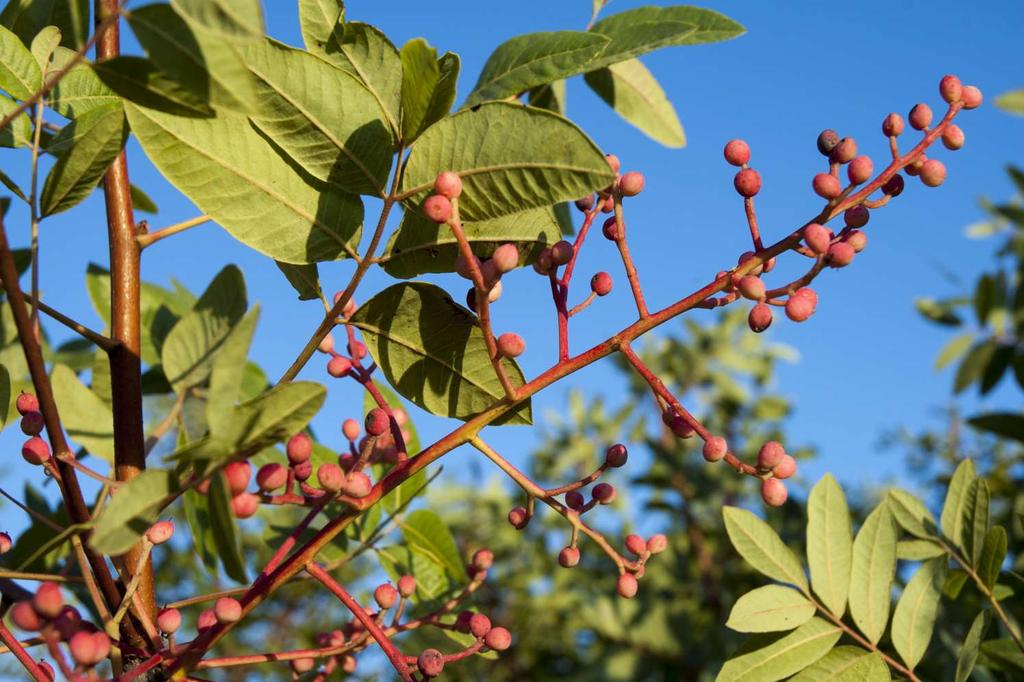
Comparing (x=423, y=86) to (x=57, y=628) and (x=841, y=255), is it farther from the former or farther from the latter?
(x=57, y=628)

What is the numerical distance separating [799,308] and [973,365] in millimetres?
2922

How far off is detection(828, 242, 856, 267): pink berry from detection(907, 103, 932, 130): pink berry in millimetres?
267

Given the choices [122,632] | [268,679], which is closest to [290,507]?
[122,632]

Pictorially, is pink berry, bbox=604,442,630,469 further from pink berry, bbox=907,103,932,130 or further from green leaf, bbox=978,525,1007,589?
green leaf, bbox=978,525,1007,589

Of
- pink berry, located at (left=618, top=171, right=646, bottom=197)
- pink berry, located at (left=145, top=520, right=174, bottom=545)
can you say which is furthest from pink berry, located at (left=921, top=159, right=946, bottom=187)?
pink berry, located at (left=145, top=520, right=174, bottom=545)

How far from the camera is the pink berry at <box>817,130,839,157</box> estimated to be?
1145 millimetres

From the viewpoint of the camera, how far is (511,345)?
1038mm

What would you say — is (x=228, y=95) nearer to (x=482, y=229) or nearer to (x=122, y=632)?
(x=482, y=229)

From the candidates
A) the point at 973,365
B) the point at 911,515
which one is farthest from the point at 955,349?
the point at 911,515

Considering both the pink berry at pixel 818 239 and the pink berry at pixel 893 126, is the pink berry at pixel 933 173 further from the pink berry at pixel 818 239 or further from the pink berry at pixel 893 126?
the pink berry at pixel 818 239

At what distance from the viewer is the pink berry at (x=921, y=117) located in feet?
3.78

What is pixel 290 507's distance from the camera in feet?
5.71

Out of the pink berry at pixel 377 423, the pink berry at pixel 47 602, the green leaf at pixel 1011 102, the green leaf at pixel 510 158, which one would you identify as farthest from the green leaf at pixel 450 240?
the green leaf at pixel 1011 102

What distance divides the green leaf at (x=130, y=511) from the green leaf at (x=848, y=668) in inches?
34.6
